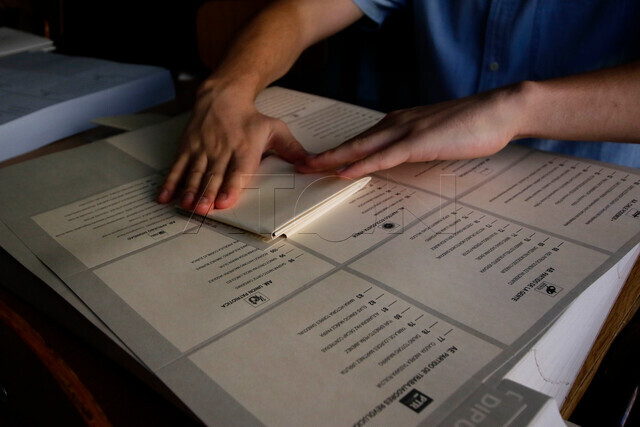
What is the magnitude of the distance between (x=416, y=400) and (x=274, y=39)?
0.75m

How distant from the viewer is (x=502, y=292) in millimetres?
462

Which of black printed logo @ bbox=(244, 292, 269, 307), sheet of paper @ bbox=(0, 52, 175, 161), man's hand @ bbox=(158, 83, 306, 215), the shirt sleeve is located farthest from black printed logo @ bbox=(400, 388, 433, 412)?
the shirt sleeve

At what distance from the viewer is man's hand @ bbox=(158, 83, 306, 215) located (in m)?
0.64

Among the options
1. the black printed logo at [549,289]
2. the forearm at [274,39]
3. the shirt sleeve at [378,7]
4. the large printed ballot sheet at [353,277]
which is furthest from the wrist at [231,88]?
the black printed logo at [549,289]

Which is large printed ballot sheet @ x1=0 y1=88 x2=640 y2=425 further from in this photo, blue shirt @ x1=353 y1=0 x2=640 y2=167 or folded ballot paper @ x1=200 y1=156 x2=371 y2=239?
blue shirt @ x1=353 y1=0 x2=640 y2=167

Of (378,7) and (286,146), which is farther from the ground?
(378,7)

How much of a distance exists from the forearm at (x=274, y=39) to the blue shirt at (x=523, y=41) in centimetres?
7

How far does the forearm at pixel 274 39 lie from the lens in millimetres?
859

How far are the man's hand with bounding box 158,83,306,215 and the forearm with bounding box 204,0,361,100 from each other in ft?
0.15

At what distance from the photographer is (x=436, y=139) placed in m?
0.67

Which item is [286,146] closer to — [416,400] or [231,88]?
[231,88]

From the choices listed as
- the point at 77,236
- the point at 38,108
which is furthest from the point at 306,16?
the point at 77,236

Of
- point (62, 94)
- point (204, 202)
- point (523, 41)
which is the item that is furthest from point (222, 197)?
point (523, 41)

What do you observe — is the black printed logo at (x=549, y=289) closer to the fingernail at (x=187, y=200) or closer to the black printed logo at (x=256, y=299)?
the black printed logo at (x=256, y=299)
